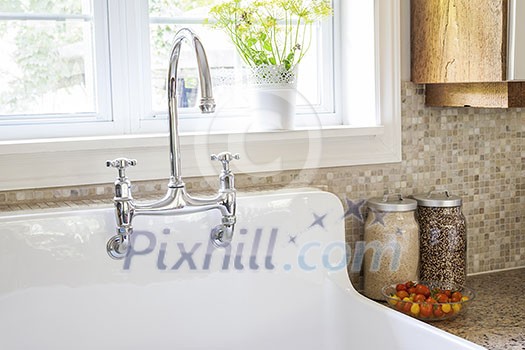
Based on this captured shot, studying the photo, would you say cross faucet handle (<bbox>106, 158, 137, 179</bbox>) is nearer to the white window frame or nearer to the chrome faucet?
the chrome faucet

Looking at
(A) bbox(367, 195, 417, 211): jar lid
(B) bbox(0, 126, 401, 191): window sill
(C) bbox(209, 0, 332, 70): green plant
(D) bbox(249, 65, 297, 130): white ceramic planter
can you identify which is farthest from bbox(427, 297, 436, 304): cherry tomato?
(C) bbox(209, 0, 332, 70): green plant

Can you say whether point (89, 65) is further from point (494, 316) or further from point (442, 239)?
point (494, 316)

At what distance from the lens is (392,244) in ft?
6.26

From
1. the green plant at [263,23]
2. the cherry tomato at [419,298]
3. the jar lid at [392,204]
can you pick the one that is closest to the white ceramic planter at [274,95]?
the green plant at [263,23]

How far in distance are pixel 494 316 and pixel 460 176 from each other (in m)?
0.48

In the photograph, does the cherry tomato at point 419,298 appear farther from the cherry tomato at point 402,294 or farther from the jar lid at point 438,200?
the jar lid at point 438,200

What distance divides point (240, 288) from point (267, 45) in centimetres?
61

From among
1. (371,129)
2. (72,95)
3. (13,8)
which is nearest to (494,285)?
(371,129)

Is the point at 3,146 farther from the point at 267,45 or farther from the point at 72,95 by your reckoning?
the point at 267,45

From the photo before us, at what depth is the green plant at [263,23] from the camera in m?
1.90

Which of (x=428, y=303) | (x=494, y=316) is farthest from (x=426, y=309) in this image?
(x=494, y=316)

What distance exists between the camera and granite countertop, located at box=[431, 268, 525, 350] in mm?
1629

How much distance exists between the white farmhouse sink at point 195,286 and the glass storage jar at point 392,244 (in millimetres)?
119

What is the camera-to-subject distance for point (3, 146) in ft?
5.36
